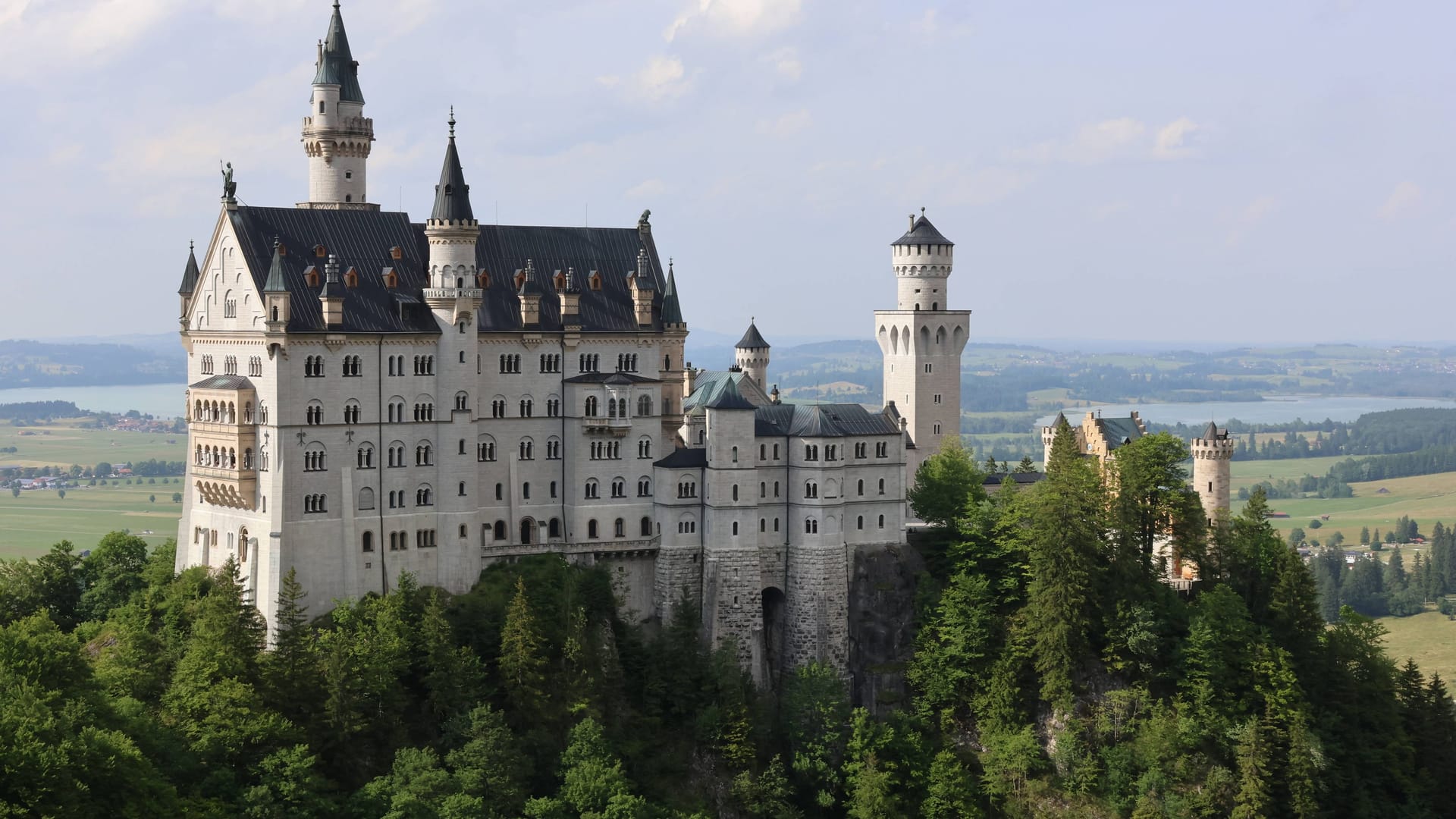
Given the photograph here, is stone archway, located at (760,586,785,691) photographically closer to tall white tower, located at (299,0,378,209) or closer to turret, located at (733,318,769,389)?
turret, located at (733,318,769,389)

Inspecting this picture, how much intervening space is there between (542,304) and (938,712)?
29791 millimetres

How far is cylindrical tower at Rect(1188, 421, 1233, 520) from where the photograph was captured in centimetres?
11762

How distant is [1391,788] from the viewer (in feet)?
349

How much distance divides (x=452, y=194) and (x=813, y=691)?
3102 centimetres

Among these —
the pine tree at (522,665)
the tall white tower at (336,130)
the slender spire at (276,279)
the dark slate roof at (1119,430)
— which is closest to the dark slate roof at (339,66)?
the tall white tower at (336,130)

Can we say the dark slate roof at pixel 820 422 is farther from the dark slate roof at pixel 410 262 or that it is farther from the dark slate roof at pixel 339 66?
the dark slate roof at pixel 339 66

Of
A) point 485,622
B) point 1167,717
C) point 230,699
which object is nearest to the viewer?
point 230,699

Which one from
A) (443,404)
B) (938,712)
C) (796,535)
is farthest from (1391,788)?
(443,404)

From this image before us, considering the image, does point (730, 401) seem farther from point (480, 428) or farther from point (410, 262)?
point (410, 262)

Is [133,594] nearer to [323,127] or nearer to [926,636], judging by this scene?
[323,127]

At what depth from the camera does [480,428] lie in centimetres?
10081

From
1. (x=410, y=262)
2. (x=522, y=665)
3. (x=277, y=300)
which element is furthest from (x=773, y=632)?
(x=277, y=300)

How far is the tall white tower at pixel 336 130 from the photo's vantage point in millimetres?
106188

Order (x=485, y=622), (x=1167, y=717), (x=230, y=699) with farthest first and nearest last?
(x=1167, y=717) < (x=485, y=622) < (x=230, y=699)
